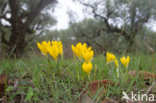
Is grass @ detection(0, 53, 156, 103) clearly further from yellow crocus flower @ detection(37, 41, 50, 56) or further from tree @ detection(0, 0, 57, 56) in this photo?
tree @ detection(0, 0, 57, 56)

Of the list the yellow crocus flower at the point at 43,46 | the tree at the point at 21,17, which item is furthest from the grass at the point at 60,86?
the tree at the point at 21,17

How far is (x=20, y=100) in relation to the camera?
100cm

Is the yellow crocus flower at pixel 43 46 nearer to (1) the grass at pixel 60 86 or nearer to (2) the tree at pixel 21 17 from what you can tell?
(1) the grass at pixel 60 86

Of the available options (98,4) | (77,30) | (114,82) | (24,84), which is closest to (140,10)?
(98,4)

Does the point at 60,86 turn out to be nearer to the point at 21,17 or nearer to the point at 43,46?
the point at 43,46

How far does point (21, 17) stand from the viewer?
29.0 feet

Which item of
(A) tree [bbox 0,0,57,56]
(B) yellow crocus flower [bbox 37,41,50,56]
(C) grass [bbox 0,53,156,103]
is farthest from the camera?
(A) tree [bbox 0,0,57,56]

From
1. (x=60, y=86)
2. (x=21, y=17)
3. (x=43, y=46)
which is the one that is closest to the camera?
(x=60, y=86)

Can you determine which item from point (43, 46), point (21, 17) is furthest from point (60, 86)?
point (21, 17)

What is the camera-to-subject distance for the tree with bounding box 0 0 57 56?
6.88 meters

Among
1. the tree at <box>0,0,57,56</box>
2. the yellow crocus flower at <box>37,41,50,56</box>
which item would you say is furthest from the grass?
the tree at <box>0,0,57,56</box>

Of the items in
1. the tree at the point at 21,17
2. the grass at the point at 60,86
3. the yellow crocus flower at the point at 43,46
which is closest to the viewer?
the grass at the point at 60,86

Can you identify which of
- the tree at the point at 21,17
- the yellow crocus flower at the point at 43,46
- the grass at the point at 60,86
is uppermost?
the tree at the point at 21,17

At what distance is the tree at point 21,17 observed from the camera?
6879 mm
